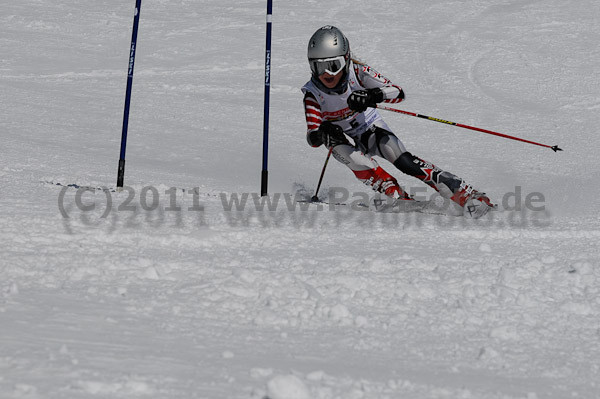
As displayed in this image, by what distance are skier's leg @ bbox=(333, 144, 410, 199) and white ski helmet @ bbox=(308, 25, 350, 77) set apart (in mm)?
703

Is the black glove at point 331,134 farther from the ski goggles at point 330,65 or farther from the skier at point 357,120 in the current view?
the ski goggles at point 330,65

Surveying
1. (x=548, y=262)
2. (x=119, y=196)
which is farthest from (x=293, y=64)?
(x=548, y=262)

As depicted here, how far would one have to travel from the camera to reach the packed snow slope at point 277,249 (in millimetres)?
2957

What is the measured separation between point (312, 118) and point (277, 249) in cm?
221

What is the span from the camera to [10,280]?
375cm

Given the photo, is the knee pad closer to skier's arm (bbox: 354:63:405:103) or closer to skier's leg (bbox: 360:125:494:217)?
skier's leg (bbox: 360:125:494:217)

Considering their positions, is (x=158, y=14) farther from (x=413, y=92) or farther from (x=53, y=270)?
(x=53, y=270)


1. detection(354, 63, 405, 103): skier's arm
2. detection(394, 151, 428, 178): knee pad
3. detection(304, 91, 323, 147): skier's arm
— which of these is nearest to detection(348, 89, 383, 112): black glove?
detection(354, 63, 405, 103): skier's arm

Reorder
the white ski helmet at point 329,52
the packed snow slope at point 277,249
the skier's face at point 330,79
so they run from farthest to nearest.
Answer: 1. the skier's face at point 330,79
2. the white ski helmet at point 329,52
3. the packed snow slope at point 277,249

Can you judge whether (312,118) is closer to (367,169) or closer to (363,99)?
(363,99)

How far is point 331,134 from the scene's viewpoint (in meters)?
6.58

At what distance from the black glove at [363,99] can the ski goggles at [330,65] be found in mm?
243

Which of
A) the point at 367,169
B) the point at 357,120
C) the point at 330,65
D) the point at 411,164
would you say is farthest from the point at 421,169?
the point at 330,65

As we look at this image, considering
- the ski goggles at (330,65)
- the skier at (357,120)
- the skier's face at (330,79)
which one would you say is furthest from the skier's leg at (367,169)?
the ski goggles at (330,65)
